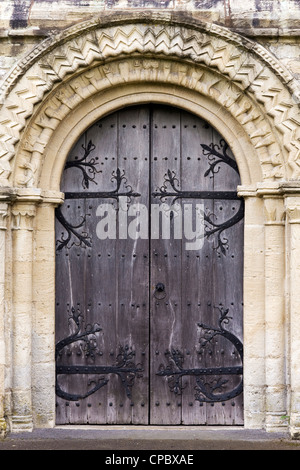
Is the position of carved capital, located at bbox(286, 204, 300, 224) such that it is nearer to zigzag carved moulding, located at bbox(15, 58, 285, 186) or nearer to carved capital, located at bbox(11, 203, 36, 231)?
zigzag carved moulding, located at bbox(15, 58, 285, 186)

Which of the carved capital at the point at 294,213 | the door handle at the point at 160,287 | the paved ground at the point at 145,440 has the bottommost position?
the paved ground at the point at 145,440

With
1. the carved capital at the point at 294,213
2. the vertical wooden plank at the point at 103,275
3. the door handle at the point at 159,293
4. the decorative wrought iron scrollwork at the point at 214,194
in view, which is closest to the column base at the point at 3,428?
the vertical wooden plank at the point at 103,275

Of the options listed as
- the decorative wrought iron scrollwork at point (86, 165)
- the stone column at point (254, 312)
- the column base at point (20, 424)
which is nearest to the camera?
the column base at point (20, 424)

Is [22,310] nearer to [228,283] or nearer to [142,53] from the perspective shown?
[228,283]

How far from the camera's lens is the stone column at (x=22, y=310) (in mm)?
6594

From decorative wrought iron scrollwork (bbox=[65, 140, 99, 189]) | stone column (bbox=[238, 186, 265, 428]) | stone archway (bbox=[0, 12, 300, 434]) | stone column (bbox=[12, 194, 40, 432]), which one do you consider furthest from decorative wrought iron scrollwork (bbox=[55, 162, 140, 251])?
stone column (bbox=[238, 186, 265, 428])

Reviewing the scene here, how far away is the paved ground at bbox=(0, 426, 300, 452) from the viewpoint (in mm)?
6219

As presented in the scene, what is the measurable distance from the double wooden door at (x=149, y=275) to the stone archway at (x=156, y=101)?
0.18m

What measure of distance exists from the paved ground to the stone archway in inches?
7.3

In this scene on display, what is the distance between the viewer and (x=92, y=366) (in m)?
6.88

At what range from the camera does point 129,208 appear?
6949 millimetres

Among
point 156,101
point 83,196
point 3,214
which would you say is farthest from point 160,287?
point 156,101

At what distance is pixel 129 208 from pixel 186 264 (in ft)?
2.20

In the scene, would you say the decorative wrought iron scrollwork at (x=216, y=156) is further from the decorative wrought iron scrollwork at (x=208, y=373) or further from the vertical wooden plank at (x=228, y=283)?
the decorative wrought iron scrollwork at (x=208, y=373)
